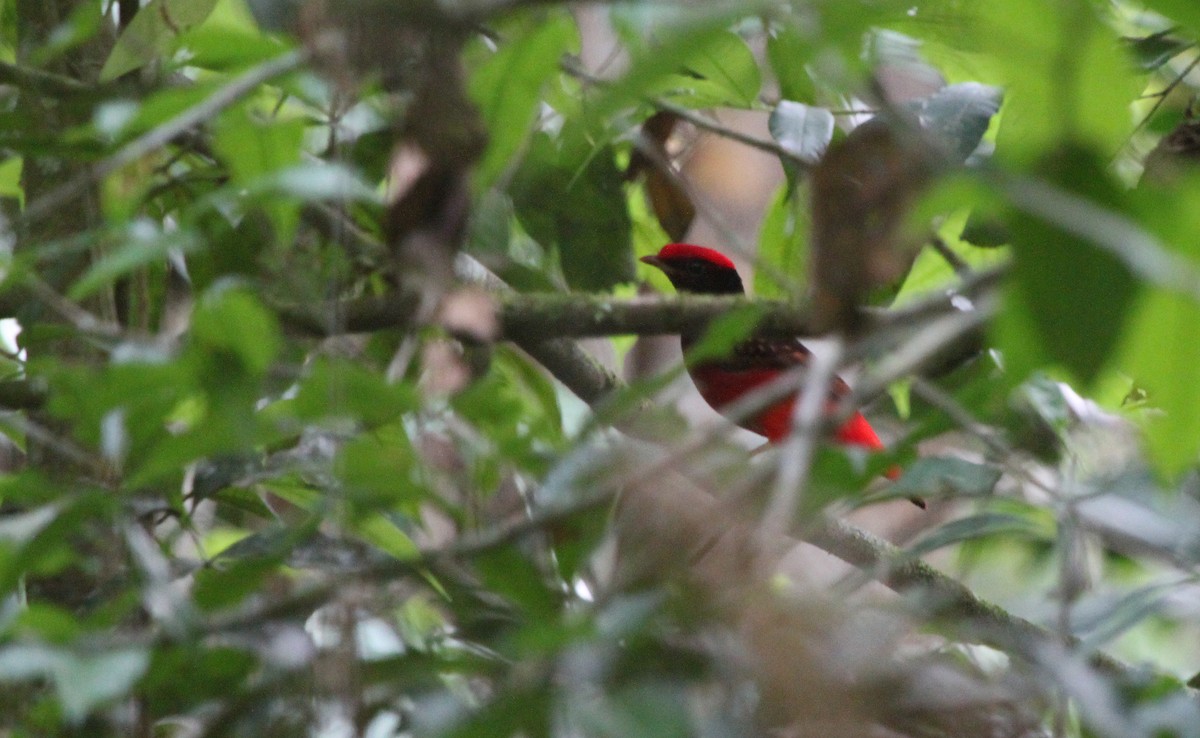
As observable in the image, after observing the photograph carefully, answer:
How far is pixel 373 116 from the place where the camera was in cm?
210

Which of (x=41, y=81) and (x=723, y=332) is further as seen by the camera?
(x=41, y=81)

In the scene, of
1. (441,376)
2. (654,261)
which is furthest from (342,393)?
(654,261)

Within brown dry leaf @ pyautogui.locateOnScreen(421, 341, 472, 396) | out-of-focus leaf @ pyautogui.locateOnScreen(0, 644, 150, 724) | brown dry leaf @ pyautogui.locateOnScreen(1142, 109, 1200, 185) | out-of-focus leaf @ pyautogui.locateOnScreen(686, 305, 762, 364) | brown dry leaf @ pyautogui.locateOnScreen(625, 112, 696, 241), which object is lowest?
brown dry leaf @ pyautogui.locateOnScreen(625, 112, 696, 241)

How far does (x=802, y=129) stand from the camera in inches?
75.4

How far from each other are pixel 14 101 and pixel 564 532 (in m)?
1.70

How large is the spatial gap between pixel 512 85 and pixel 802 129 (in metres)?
0.95

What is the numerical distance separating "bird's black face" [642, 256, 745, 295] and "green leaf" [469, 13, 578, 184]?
6.53ft

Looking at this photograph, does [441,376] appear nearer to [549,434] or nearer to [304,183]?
[549,434]

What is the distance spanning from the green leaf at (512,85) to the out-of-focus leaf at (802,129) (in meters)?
0.85

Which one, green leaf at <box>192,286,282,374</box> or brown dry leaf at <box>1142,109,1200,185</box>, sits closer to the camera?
green leaf at <box>192,286,282,374</box>

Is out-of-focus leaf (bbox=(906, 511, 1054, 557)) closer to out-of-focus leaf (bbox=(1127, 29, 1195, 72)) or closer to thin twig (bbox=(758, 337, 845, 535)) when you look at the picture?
thin twig (bbox=(758, 337, 845, 535))

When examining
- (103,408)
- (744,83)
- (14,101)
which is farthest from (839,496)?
(14,101)

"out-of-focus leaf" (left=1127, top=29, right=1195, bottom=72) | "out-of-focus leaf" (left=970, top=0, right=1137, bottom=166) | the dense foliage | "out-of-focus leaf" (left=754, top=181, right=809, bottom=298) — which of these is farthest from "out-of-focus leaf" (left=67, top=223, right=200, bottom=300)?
"out-of-focus leaf" (left=1127, top=29, right=1195, bottom=72)

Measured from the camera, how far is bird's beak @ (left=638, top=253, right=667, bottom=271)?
2.90m
